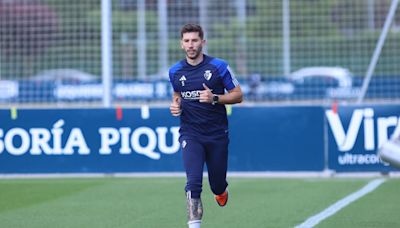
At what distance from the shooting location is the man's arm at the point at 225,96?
1017cm

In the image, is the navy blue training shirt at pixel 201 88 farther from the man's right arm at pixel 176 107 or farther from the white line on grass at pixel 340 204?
the white line on grass at pixel 340 204

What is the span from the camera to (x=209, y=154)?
10617 mm

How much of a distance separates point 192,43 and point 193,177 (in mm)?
1247

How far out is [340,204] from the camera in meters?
13.6

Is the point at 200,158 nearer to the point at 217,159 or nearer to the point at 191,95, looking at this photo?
the point at 217,159

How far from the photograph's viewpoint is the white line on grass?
38.4 ft

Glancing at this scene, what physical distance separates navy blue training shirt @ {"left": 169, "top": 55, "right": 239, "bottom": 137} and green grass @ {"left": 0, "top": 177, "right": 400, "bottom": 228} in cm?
138

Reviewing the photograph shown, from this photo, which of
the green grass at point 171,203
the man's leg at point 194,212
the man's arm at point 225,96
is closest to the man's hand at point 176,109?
the man's arm at point 225,96

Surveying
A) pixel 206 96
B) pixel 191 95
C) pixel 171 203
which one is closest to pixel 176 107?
pixel 191 95

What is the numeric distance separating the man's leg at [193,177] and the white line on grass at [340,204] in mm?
1555

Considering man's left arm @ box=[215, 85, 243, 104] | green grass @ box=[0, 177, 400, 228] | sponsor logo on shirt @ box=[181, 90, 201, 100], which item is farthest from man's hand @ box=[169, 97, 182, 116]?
green grass @ box=[0, 177, 400, 228]

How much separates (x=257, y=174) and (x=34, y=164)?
145 inches

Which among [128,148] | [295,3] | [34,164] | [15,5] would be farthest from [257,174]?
[15,5]

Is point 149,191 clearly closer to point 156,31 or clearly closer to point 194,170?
point 194,170
